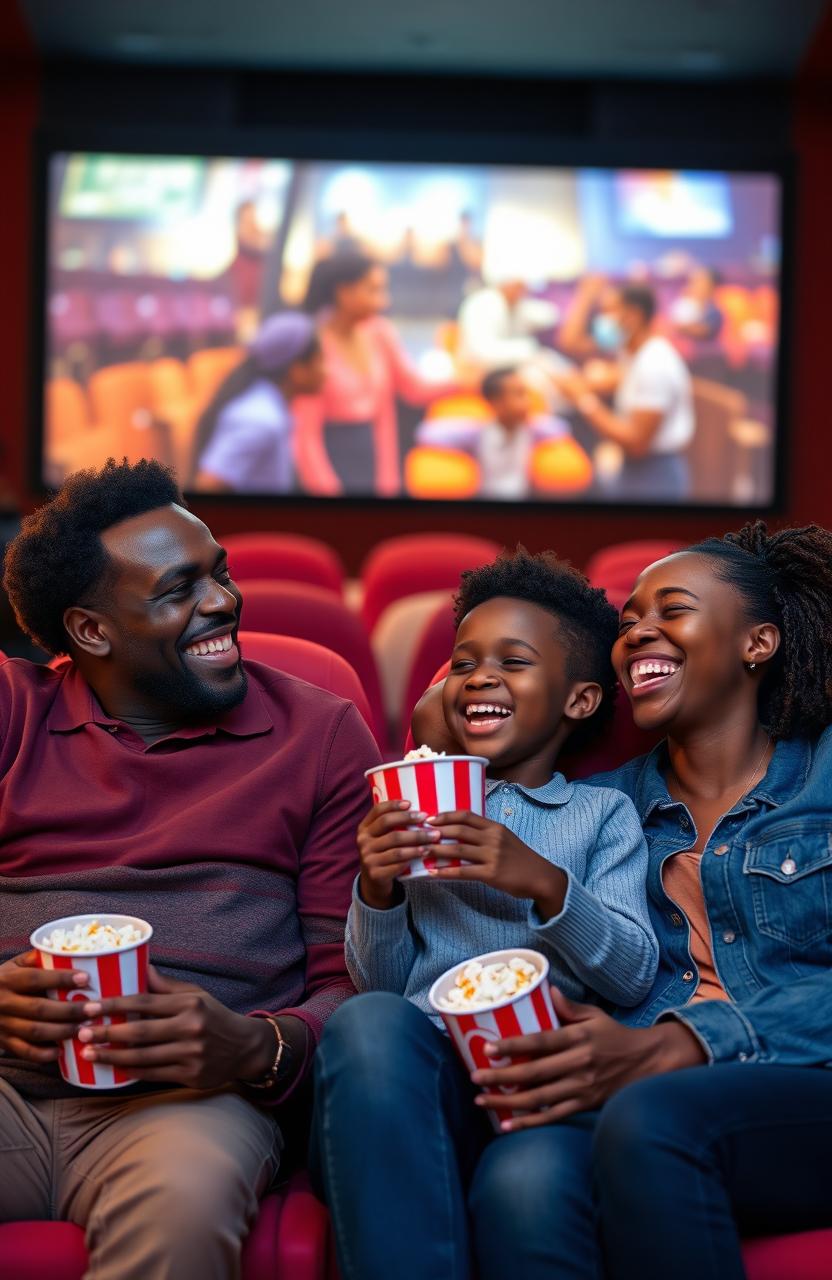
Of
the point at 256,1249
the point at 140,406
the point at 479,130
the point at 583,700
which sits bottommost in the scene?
the point at 256,1249

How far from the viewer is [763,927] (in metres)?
1.85

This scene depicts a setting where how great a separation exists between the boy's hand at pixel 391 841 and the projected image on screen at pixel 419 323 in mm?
5758

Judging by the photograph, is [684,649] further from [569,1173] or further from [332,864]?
[569,1173]

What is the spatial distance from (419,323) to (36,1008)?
6.13 metres

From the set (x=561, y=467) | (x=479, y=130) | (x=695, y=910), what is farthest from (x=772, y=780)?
(x=479, y=130)

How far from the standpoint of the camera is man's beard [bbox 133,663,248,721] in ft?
6.64

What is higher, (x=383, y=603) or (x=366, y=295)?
(x=366, y=295)

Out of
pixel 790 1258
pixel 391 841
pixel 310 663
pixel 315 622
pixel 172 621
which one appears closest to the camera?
pixel 790 1258

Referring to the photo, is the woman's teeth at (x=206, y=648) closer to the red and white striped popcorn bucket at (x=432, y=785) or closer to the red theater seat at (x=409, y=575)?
the red and white striped popcorn bucket at (x=432, y=785)

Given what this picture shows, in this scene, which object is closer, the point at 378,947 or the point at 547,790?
the point at 378,947

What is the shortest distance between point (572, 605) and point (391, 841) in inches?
24.7

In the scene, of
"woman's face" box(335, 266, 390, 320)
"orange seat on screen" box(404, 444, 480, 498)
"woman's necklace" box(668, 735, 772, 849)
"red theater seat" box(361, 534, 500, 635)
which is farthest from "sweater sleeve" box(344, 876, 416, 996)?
"woman's face" box(335, 266, 390, 320)

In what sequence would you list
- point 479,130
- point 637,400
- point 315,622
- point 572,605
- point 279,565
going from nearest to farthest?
point 572,605 → point 315,622 → point 279,565 → point 637,400 → point 479,130

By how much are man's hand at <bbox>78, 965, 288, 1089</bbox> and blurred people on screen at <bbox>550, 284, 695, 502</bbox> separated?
598 cm
